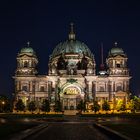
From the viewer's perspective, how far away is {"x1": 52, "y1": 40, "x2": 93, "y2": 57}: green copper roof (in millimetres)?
170100

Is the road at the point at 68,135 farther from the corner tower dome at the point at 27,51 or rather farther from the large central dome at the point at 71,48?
the large central dome at the point at 71,48

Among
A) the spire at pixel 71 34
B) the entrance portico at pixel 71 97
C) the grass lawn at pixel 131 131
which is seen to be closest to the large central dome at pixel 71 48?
the spire at pixel 71 34

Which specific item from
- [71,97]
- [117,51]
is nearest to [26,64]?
[71,97]

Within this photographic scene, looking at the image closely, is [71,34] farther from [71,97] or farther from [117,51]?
[71,97]

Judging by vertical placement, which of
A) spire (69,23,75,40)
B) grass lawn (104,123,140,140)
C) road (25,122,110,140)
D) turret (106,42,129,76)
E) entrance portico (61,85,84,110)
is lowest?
road (25,122,110,140)

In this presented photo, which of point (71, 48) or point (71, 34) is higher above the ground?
point (71, 34)

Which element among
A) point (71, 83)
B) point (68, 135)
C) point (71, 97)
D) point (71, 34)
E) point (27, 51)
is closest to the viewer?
point (68, 135)

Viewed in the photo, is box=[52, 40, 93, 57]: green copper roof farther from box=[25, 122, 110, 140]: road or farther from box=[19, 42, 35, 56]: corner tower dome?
box=[25, 122, 110, 140]: road

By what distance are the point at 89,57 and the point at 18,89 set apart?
35.1m

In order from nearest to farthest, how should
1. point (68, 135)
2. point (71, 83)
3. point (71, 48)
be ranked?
point (68, 135) → point (71, 83) → point (71, 48)

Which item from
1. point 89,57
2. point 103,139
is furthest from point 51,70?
point 103,139

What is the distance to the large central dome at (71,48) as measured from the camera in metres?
170

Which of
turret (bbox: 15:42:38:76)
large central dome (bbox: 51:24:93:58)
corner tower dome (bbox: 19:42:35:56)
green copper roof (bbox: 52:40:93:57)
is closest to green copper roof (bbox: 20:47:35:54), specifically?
corner tower dome (bbox: 19:42:35:56)

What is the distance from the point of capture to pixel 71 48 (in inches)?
6722
